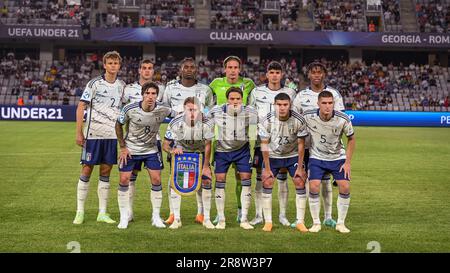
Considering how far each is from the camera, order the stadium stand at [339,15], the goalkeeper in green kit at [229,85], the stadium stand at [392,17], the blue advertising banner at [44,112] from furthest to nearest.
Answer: the stadium stand at [392,17], the stadium stand at [339,15], the blue advertising banner at [44,112], the goalkeeper in green kit at [229,85]

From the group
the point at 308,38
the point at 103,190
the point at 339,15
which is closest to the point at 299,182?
the point at 103,190

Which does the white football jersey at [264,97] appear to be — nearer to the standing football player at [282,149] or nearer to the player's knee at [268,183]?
the standing football player at [282,149]

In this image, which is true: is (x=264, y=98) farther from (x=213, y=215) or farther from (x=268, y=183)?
(x=213, y=215)

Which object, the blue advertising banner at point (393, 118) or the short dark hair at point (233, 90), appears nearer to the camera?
the short dark hair at point (233, 90)

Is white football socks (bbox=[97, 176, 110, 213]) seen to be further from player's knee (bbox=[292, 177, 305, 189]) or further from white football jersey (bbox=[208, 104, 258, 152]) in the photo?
player's knee (bbox=[292, 177, 305, 189])

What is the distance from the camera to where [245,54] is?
168 ft

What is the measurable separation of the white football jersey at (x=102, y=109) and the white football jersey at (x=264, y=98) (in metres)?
1.92

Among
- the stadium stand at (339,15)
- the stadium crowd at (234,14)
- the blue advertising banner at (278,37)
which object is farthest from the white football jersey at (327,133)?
the stadium stand at (339,15)

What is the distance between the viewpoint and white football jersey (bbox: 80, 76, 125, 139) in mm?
10328

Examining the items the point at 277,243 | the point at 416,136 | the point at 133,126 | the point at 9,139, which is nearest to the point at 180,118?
the point at 133,126

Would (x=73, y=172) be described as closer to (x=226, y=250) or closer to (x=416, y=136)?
(x=226, y=250)

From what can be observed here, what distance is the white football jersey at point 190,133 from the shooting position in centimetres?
1007

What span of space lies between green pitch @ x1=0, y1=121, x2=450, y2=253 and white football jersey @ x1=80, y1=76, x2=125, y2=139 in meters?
1.27

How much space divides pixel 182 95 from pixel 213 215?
1942 mm
